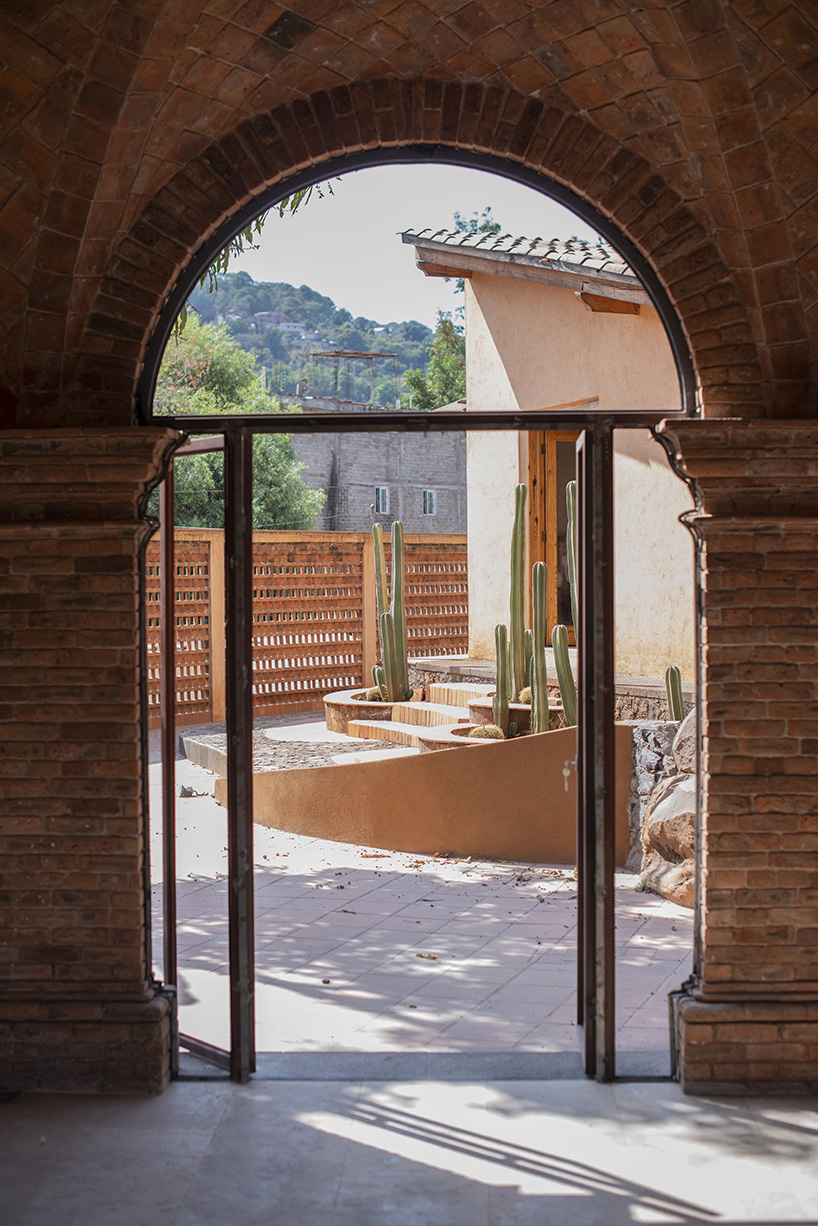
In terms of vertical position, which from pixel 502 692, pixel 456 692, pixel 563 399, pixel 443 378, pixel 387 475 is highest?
pixel 443 378

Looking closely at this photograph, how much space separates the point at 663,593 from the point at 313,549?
20.0 feet

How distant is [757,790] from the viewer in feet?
12.2

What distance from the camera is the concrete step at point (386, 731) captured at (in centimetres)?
910

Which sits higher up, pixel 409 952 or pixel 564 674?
pixel 564 674

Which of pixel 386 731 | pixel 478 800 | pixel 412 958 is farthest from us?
pixel 386 731

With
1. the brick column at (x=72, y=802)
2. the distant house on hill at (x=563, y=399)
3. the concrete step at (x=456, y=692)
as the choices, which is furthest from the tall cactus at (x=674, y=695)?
the brick column at (x=72, y=802)

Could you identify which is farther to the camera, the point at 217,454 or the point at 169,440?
the point at 217,454

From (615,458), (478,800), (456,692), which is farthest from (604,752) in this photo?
(456,692)

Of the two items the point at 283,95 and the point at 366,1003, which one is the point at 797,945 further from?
the point at 283,95

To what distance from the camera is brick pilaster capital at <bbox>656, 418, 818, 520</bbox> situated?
3.63 metres

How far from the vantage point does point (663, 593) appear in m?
8.26

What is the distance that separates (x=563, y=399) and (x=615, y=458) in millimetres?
853

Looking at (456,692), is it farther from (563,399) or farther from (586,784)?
(586,784)

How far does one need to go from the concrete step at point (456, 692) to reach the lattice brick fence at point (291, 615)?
10.0 ft
